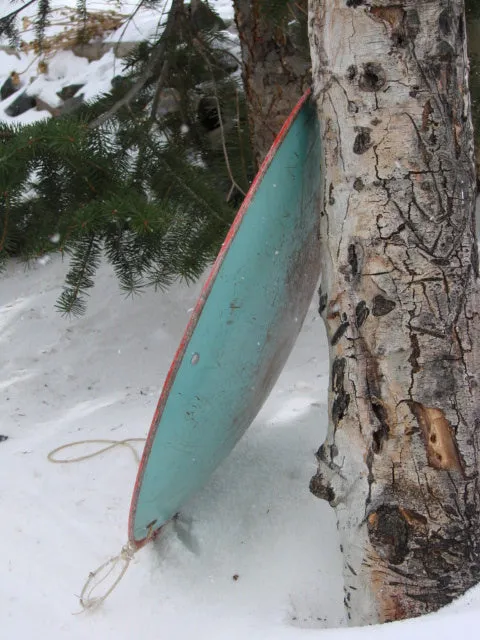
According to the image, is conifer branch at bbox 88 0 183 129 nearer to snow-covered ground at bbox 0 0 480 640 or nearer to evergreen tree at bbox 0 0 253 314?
A: evergreen tree at bbox 0 0 253 314

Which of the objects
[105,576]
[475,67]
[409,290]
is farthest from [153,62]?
[105,576]

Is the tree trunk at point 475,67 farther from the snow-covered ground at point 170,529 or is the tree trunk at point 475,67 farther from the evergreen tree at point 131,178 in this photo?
the snow-covered ground at point 170,529

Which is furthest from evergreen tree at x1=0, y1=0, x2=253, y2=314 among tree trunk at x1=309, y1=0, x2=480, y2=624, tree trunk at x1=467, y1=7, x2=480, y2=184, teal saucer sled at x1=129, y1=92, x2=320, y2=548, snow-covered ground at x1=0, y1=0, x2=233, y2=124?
snow-covered ground at x1=0, y1=0, x2=233, y2=124

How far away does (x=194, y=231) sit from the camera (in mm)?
2127

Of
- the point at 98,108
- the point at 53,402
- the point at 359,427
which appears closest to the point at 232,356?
the point at 359,427

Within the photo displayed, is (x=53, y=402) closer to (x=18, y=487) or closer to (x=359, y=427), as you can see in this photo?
(x=18, y=487)

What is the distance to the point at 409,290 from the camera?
116 centimetres

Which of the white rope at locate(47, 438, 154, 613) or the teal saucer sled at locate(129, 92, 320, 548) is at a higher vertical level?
the teal saucer sled at locate(129, 92, 320, 548)

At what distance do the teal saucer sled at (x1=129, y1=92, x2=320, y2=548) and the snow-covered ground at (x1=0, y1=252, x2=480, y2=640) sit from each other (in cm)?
12

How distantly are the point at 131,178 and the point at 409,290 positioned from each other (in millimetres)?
1265

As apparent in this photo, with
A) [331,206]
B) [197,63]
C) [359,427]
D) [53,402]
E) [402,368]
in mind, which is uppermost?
[197,63]

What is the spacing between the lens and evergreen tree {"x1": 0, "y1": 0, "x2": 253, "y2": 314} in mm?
1880

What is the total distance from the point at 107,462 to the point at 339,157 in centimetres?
102

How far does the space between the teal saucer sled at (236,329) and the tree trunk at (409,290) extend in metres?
0.16
